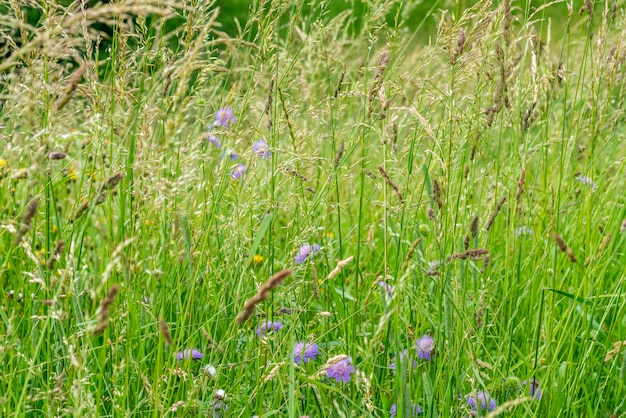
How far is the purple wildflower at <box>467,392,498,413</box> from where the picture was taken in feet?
4.99

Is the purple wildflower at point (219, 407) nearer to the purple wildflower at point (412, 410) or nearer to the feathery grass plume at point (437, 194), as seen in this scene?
the purple wildflower at point (412, 410)

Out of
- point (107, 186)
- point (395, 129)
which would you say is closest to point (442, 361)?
point (395, 129)

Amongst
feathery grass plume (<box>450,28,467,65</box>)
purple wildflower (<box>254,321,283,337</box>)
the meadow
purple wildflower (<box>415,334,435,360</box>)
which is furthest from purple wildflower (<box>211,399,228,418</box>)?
feathery grass plume (<box>450,28,467,65</box>)

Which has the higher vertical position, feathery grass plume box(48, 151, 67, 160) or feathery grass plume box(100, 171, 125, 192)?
feathery grass plume box(100, 171, 125, 192)

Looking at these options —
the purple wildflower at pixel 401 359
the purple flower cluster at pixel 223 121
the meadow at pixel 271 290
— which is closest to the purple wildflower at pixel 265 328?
the meadow at pixel 271 290

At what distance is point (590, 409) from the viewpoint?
1596mm

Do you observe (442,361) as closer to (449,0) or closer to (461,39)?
(461,39)

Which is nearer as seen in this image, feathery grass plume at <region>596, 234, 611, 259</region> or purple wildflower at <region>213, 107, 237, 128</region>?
feathery grass plume at <region>596, 234, 611, 259</region>

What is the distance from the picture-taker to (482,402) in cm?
161

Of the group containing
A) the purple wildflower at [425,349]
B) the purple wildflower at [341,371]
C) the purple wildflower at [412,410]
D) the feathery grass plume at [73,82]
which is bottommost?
the purple wildflower at [412,410]

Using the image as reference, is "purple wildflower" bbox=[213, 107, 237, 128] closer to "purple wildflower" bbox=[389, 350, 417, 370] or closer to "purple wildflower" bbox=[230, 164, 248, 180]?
"purple wildflower" bbox=[230, 164, 248, 180]

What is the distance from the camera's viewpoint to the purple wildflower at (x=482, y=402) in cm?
152

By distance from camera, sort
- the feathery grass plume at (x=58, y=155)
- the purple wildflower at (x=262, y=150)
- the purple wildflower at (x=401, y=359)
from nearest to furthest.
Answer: the feathery grass plume at (x=58, y=155) → the purple wildflower at (x=401, y=359) → the purple wildflower at (x=262, y=150)

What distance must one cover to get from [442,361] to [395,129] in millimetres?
557
